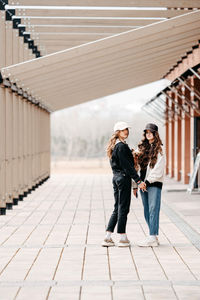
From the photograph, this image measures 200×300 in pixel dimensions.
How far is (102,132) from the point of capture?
47.8 m

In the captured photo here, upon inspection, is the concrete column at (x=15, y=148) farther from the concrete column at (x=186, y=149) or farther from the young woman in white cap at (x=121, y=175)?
the concrete column at (x=186, y=149)

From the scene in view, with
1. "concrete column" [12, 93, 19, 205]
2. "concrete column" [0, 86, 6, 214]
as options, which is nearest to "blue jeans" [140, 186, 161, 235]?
"concrete column" [0, 86, 6, 214]

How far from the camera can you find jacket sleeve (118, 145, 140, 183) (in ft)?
21.5

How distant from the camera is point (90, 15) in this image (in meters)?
9.98

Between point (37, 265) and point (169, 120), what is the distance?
1636cm

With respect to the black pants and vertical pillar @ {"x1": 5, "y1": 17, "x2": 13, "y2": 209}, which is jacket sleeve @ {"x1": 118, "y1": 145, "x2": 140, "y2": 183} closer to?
the black pants

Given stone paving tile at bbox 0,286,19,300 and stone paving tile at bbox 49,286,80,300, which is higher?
stone paving tile at bbox 49,286,80,300

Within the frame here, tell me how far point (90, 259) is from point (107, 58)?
4693 millimetres

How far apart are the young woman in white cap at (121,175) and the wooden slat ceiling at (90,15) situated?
317cm

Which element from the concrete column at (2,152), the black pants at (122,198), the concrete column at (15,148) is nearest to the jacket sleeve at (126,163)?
the black pants at (122,198)

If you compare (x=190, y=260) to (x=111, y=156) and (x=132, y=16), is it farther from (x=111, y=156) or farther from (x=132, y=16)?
(x=132, y=16)

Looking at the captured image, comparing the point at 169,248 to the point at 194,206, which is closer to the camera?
the point at 169,248

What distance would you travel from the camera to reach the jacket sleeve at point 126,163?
6543 millimetres

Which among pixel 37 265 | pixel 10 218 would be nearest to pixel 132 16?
pixel 10 218
